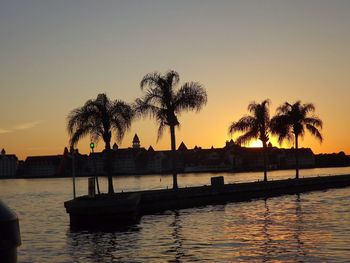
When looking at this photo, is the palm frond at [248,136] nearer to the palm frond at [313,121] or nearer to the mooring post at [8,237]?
the palm frond at [313,121]

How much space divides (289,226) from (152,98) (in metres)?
22.1

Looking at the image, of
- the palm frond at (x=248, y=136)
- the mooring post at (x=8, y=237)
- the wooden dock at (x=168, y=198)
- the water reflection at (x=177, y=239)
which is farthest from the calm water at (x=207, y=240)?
the palm frond at (x=248, y=136)

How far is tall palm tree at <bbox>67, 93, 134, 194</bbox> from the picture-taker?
45.2 metres

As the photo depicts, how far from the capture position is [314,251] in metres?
20.5

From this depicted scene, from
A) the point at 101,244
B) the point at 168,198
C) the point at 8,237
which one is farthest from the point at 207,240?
the point at 8,237

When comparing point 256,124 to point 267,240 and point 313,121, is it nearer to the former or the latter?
point 313,121

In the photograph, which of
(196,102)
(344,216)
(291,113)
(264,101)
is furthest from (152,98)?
(291,113)

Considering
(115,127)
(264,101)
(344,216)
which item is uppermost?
(264,101)

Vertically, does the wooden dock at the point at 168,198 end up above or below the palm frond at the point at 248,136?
below

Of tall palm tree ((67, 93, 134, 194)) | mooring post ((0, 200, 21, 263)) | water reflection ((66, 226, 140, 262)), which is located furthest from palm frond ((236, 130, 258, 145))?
mooring post ((0, 200, 21, 263))

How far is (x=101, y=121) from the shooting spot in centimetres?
4531

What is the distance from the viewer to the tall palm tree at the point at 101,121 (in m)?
45.2

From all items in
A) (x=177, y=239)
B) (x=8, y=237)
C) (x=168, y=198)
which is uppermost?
(x=8, y=237)

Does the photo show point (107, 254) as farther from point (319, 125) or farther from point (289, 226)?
point (319, 125)
